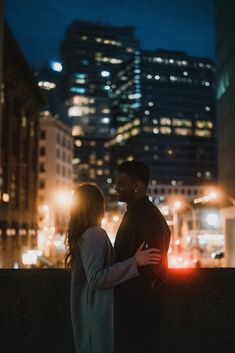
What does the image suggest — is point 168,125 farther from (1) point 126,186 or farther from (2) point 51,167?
(1) point 126,186

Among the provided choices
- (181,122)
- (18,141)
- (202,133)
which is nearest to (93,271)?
(18,141)

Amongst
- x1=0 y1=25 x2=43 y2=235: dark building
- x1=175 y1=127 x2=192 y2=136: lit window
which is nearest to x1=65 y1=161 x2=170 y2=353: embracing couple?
x1=0 y1=25 x2=43 y2=235: dark building

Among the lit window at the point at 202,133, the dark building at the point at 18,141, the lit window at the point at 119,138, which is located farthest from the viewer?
the lit window at the point at 119,138

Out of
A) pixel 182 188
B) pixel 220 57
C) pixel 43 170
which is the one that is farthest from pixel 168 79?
pixel 220 57

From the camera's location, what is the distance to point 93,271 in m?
3.54

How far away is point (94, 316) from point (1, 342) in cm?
205

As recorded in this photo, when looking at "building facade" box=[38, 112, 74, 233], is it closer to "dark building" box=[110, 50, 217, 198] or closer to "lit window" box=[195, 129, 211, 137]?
"dark building" box=[110, 50, 217, 198]

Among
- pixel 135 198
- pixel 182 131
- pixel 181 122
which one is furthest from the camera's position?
pixel 181 122

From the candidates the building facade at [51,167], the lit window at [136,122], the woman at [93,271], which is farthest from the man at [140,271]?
the lit window at [136,122]

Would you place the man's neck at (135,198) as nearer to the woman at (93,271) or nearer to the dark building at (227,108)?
the woman at (93,271)

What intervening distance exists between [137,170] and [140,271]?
75 cm

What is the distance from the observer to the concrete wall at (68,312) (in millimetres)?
5266

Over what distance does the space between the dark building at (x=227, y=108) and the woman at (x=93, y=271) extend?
2691 cm

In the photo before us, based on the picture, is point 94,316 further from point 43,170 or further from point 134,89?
point 134,89
